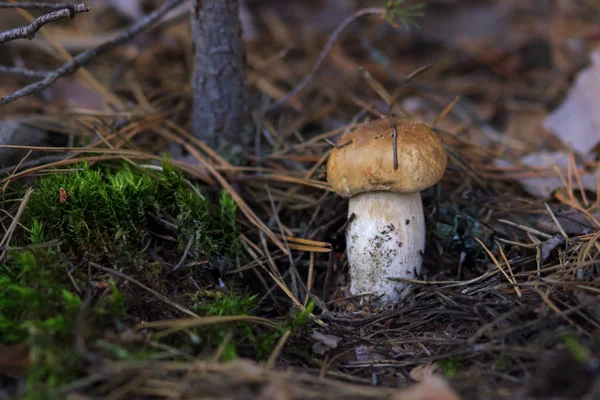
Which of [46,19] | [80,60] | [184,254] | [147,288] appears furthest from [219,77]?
[147,288]

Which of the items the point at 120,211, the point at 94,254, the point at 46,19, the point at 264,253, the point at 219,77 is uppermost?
the point at 46,19

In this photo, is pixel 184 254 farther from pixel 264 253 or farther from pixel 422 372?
pixel 422 372

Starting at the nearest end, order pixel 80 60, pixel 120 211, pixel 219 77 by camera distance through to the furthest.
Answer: pixel 120 211
pixel 80 60
pixel 219 77

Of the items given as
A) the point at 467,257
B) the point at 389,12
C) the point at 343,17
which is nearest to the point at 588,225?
the point at 467,257

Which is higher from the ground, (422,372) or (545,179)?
(545,179)

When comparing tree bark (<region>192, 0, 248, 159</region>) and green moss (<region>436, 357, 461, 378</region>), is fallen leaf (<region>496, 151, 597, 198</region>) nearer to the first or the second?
green moss (<region>436, 357, 461, 378</region>)

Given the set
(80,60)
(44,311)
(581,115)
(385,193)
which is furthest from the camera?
(581,115)

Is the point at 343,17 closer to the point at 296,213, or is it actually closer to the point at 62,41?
the point at 62,41

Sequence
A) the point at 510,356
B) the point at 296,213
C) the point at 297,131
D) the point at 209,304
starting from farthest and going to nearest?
the point at 297,131
the point at 296,213
the point at 209,304
the point at 510,356
